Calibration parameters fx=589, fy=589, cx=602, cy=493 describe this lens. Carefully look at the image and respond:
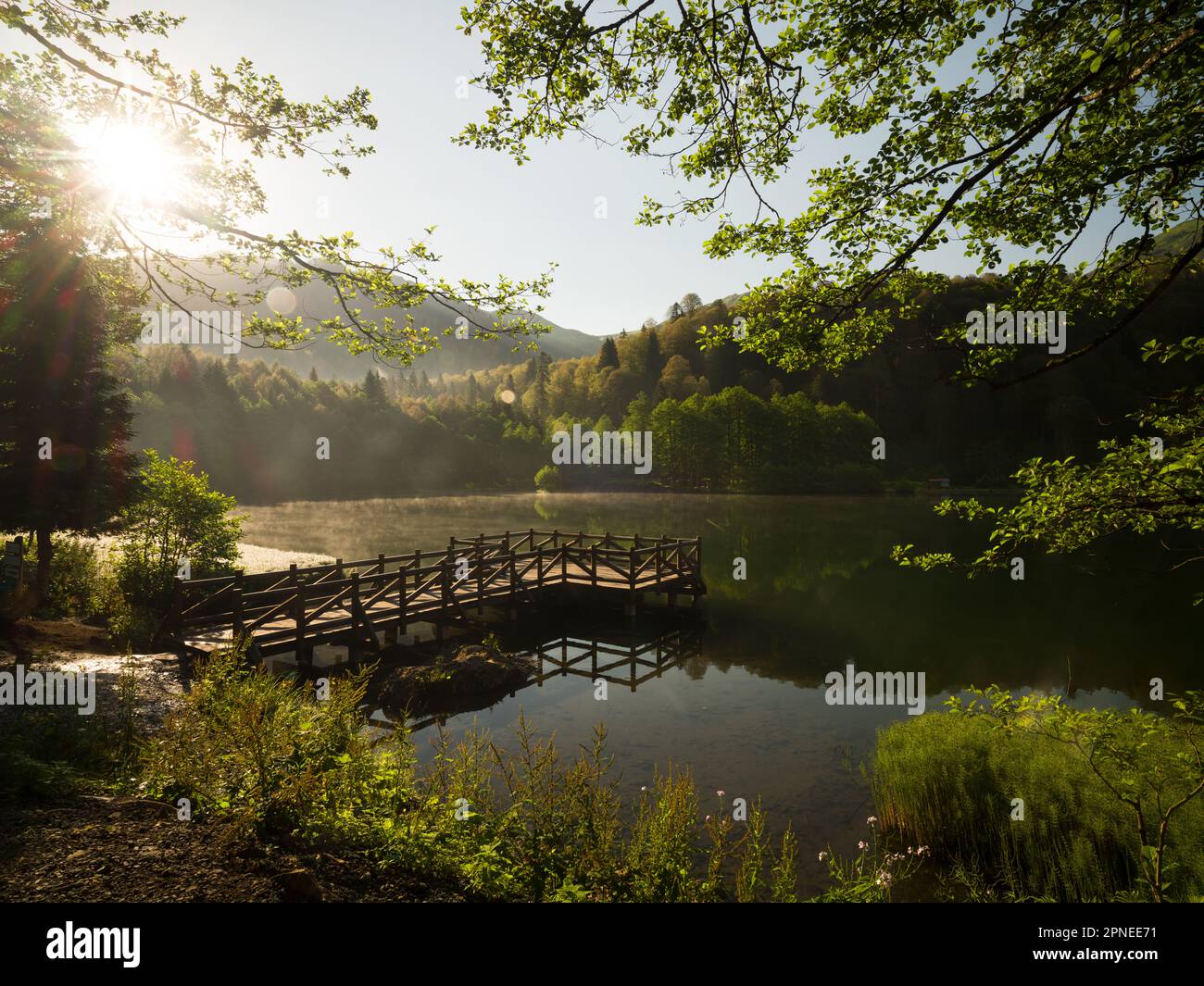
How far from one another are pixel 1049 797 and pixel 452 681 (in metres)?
11.5

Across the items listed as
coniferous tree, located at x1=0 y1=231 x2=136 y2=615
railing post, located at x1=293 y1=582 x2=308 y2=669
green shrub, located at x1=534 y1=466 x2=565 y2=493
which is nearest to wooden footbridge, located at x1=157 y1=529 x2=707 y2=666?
railing post, located at x1=293 y1=582 x2=308 y2=669

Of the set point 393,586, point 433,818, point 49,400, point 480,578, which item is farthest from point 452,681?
point 49,400

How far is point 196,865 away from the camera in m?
4.54

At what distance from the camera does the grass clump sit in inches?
251

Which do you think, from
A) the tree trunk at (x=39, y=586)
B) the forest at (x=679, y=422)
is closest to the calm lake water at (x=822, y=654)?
the tree trunk at (x=39, y=586)

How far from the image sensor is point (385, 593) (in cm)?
1706

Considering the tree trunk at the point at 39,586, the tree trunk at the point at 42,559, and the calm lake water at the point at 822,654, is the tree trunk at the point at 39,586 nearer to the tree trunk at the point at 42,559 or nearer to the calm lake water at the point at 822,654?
the tree trunk at the point at 42,559

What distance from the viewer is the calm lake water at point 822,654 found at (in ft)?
35.7

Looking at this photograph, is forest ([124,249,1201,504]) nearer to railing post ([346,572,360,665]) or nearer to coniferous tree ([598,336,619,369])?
coniferous tree ([598,336,619,369])

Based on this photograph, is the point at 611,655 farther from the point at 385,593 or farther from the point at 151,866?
the point at 151,866

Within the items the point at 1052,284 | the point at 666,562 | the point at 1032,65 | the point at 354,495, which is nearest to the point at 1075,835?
the point at 1052,284

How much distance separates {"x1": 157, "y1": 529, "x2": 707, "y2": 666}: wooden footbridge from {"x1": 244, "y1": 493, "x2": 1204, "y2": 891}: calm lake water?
1656 mm

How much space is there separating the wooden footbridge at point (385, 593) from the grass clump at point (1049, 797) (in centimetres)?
1068

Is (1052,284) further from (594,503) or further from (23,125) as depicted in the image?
(594,503)
